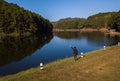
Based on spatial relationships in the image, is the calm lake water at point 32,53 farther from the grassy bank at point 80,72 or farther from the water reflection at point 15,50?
the grassy bank at point 80,72

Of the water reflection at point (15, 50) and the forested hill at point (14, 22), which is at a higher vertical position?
the forested hill at point (14, 22)

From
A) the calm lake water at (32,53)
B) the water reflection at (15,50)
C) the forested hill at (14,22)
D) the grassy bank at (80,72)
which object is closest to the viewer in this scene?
the grassy bank at (80,72)

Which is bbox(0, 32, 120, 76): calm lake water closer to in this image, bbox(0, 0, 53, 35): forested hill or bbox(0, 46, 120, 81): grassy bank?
bbox(0, 46, 120, 81): grassy bank

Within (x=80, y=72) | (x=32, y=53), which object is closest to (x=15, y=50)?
(x=32, y=53)

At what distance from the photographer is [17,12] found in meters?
178

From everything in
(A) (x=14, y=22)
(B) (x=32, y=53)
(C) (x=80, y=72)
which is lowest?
(B) (x=32, y=53)

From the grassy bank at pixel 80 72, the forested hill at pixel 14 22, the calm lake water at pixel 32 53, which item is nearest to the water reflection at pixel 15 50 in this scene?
the calm lake water at pixel 32 53

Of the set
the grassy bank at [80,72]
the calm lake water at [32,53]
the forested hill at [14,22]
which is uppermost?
the forested hill at [14,22]

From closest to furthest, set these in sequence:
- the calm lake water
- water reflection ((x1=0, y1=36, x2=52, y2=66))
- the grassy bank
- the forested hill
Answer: the grassy bank → the calm lake water → water reflection ((x1=0, y1=36, x2=52, y2=66)) → the forested hill

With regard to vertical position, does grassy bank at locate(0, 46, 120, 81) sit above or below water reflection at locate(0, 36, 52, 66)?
above

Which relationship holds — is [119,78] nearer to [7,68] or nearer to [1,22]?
[7,68]

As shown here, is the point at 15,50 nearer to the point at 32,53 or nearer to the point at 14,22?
the point at 32,53

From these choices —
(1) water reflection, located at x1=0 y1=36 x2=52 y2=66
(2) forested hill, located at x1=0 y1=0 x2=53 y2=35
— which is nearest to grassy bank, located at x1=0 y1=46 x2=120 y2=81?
(1) water reflection, located at x1=0 y1=36 x2=52 y2=66

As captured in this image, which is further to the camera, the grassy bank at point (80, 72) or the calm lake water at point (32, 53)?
the calm lake water at point (32, 53)
